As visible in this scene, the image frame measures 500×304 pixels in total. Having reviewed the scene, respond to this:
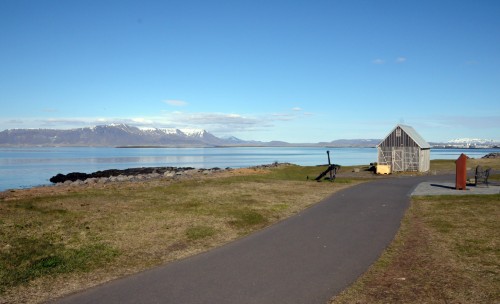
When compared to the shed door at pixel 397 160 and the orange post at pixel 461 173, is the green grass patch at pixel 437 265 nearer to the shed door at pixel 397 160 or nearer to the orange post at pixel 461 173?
the orange post at pixel 461 173

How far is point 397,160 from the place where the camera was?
167ft

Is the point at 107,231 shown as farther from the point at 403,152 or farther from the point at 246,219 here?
the point at 403,152

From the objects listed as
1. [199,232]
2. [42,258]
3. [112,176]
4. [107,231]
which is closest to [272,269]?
[199,232]

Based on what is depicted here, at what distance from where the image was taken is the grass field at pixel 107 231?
388 inches

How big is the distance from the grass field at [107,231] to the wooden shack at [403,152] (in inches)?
1179

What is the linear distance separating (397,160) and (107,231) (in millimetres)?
43523

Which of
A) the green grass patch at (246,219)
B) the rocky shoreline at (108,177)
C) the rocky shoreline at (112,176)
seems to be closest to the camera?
the green grass patch at (246,219)

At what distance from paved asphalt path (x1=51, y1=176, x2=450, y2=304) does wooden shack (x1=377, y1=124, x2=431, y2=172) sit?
35705mm

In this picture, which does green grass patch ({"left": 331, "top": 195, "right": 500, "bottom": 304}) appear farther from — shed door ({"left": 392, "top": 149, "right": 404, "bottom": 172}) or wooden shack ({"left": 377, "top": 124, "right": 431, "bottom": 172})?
shed door ({"left": 392, "top": 149, "right": 404, "bottom": 172})

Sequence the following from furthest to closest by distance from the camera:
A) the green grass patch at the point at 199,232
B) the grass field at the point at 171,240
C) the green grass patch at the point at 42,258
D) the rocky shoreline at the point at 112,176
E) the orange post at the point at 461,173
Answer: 1. the rocky shoreline at the point at 112,176
2. the orange post at the point at 461,173
3. the green grass patch at the point at 199,232
4. the green grass patch at the point at 42,258
5. the grass field at the point at 171,240

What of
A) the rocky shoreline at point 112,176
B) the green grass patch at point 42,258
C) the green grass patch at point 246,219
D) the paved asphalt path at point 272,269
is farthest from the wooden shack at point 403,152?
the green grass patch at point 42,258

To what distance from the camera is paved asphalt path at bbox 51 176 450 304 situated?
8.25m

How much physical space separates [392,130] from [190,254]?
44560 mm

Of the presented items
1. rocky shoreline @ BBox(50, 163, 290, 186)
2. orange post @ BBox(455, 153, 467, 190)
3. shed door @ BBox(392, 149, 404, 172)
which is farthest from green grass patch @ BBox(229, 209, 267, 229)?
shed door @ BBox(392, 149, 404, 172)
